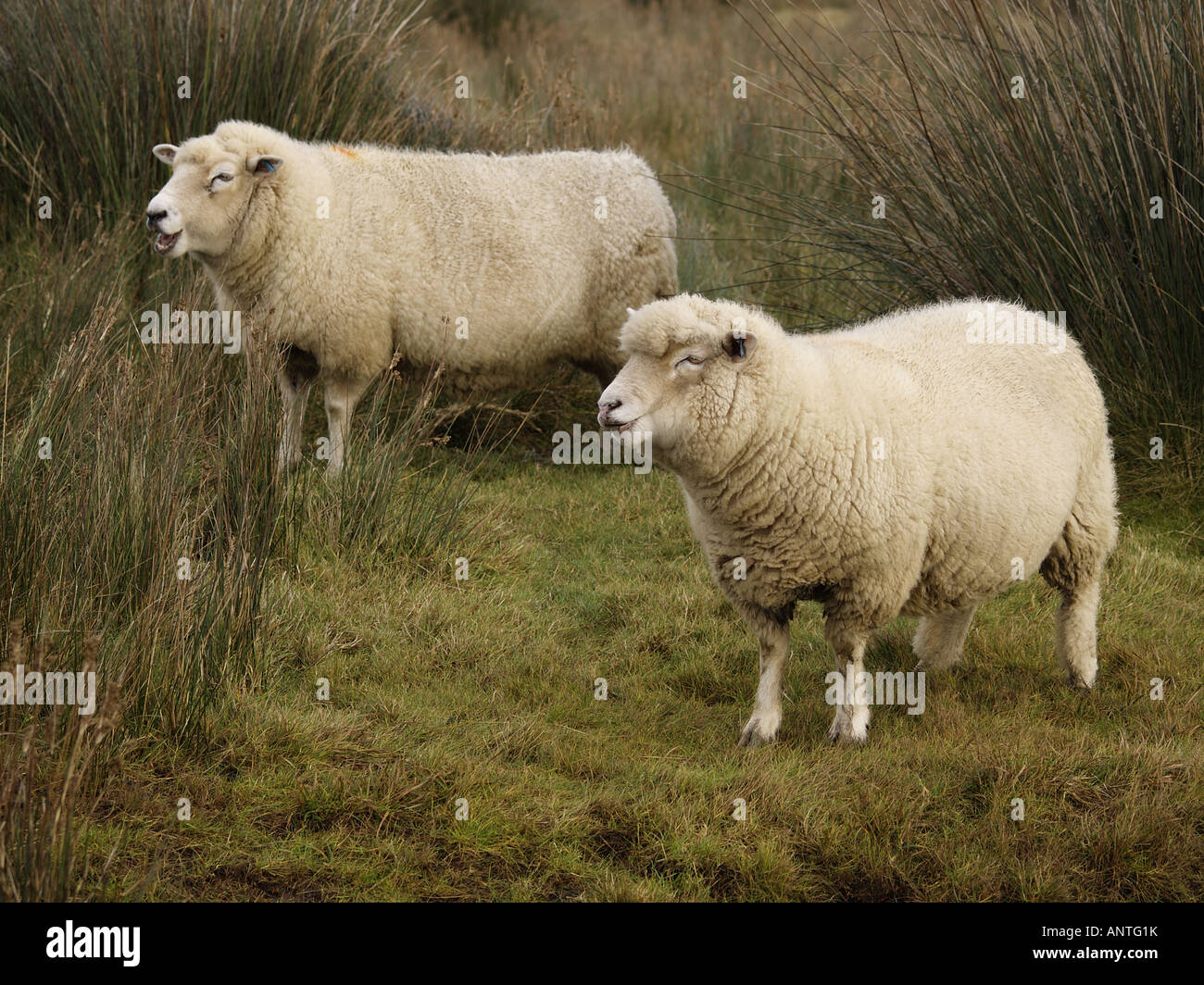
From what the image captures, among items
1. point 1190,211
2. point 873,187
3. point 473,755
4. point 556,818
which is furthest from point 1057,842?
point 873,187

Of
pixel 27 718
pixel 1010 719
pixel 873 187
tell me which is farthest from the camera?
pixel 873 187

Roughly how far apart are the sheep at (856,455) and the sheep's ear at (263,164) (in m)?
2.72

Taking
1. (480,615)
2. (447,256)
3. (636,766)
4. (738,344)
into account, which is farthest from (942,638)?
(447,256)

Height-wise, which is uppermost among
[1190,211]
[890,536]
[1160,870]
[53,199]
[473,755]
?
[53,199]

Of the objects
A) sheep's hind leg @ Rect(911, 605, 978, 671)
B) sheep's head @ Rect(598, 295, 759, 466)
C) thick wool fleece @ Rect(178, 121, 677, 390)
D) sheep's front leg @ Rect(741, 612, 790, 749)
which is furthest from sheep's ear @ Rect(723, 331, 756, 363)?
thick wool fleece @ Rect(178, 121, 677, 390)

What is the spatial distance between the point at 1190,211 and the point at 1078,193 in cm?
49

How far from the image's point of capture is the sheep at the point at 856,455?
13.1ft

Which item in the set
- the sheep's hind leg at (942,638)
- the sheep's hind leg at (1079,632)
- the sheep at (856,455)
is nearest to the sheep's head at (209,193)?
the sheep at (856,455)

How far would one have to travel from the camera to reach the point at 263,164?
19.9 ft

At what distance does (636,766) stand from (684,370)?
1219 millimetres

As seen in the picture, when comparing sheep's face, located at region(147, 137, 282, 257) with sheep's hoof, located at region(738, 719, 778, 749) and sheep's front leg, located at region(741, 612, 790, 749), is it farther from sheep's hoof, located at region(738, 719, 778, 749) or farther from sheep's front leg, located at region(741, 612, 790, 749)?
sheep's hoof, located at region(738, 719, 778, 749)

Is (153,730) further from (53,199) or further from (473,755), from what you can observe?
(53,199)

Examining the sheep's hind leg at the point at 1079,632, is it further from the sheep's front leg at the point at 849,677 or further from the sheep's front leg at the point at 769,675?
the sheep's front leg at the point at 769,675

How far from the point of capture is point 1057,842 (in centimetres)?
382
